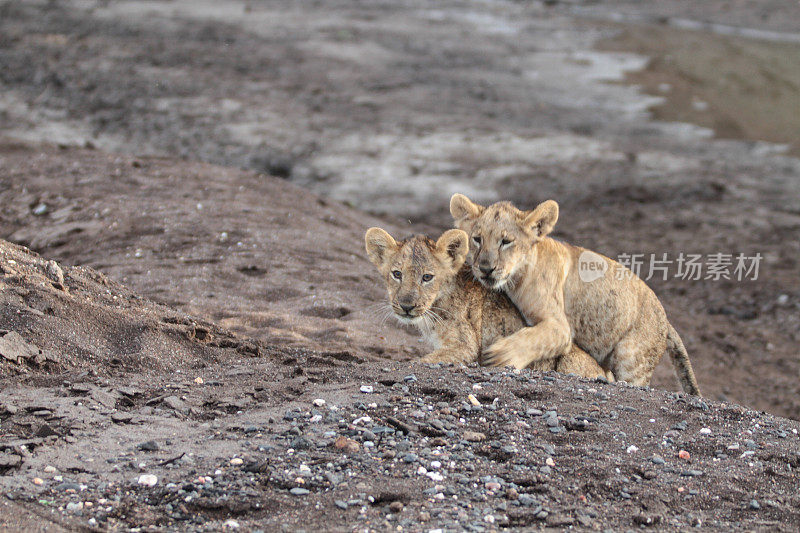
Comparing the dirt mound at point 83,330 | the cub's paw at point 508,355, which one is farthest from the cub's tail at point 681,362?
the dirt mound at point 83,330

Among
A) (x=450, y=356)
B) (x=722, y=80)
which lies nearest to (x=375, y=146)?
(x=722, y=80)

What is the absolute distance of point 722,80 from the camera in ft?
64.9

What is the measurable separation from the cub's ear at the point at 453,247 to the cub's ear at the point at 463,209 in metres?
0.39

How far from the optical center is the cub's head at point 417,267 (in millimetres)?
6266

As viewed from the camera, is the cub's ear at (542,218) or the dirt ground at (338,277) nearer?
the dirt ground at (338,277)

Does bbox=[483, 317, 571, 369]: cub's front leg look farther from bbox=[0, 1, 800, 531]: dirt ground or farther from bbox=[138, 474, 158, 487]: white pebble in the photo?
bbox=[138, 474, 158, 487]: white pebble

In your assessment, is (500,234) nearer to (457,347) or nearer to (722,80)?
(457,347)

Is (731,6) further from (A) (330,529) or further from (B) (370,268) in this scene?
(A) (330,529)

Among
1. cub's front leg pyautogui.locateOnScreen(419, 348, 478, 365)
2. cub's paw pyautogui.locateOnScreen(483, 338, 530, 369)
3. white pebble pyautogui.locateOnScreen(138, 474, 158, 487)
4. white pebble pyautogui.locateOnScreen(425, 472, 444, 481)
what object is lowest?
cub's front leg pyautogui.locateOnScreen(419, 348, 478, 365)

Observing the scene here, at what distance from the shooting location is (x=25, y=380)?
5379 mm

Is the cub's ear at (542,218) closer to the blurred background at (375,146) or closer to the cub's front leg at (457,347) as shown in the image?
the cub's front leg at (457,347)

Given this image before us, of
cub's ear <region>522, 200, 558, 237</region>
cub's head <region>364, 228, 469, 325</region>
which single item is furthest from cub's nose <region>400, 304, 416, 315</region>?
cub's ear <region>522, 200, 558, 237</region>

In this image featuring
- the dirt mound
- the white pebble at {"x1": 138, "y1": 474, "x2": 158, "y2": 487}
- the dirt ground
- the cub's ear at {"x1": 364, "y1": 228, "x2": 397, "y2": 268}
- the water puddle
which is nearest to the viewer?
the white pebble at {"x1": 138, "y1": 474, "x2": 158, "y2": 487}

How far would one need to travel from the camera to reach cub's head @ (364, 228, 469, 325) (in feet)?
20.6
